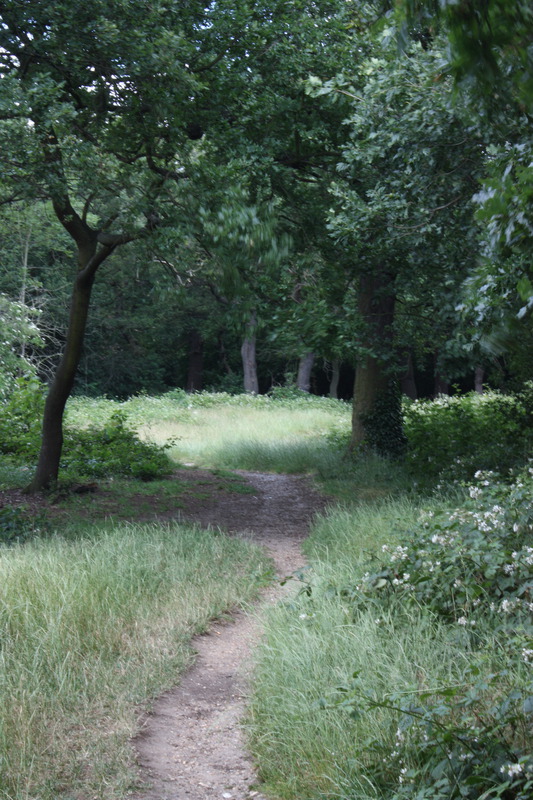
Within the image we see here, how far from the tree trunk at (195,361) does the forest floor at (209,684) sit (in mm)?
27616

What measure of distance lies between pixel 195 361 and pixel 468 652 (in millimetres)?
35577

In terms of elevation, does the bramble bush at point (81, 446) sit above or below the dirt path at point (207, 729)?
above

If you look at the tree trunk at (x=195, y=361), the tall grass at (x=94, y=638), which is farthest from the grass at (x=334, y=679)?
the tree trunk at (x=195, y=361)

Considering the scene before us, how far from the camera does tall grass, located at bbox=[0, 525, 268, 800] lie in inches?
146

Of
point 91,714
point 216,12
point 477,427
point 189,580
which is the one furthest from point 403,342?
point 91,714

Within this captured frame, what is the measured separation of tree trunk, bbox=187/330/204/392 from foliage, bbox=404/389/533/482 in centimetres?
2619

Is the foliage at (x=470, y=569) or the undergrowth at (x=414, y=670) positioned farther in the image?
the foliage at (x=470, y=569)

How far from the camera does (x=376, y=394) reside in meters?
14.6

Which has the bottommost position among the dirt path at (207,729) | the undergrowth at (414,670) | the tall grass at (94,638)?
the dirt path at (207,729)

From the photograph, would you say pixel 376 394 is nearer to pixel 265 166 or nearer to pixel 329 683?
pixel 265 166

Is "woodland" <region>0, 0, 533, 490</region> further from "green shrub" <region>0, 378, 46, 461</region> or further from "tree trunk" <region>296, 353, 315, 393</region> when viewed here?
"tree trunk" <region>296, 353, 315, 393</region>

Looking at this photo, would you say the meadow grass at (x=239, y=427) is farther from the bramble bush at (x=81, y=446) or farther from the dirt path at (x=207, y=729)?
the dirt path at (x=207, y=729)

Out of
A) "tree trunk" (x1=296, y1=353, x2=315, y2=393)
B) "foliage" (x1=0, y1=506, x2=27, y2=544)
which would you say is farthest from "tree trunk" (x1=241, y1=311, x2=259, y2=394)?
"foliage" (x1=0, y1=506, x2=27, y2=544)

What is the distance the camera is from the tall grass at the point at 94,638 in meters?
3.72
